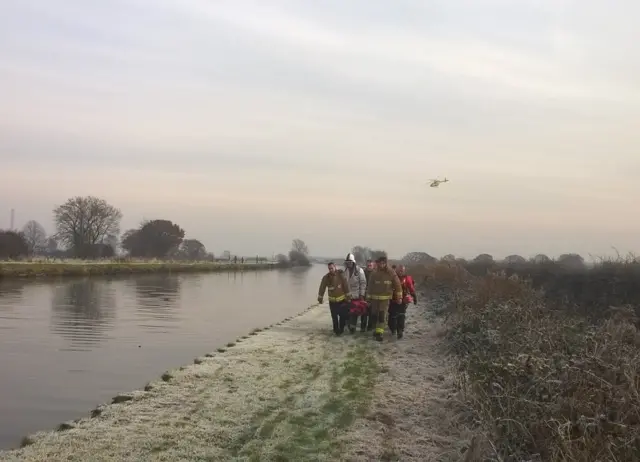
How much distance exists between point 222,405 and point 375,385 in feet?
8.05

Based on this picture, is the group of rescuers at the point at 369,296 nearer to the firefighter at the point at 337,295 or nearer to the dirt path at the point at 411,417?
the firefighter at the point at 337,295

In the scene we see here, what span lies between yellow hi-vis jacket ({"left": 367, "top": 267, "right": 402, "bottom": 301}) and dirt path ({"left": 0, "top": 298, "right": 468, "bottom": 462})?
2.65 metres

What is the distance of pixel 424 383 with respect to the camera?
29.5 ft

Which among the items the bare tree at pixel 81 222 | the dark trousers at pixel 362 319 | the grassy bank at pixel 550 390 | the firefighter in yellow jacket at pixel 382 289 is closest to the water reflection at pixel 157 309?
the dark trousers at pixel 362 319

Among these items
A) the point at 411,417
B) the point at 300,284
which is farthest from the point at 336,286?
the point at 300,284

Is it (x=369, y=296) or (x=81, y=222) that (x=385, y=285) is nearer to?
(x=369, y=296)

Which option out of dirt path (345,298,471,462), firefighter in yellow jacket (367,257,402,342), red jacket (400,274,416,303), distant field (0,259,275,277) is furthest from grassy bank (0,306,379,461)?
distant field (0,259,275,277)

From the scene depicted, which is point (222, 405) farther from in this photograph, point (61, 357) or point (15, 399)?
point (61, 357)

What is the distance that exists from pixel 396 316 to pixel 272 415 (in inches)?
308

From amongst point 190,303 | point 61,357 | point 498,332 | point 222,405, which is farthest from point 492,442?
point 190,303

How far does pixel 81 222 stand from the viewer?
7569 centimetres

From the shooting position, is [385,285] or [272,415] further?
[385,285]

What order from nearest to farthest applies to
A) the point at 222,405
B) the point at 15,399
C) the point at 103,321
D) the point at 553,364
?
the point at 553,364
the point at 222,405
the point at 15,399
the point at 103,321

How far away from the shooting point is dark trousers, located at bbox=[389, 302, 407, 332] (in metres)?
14.2
